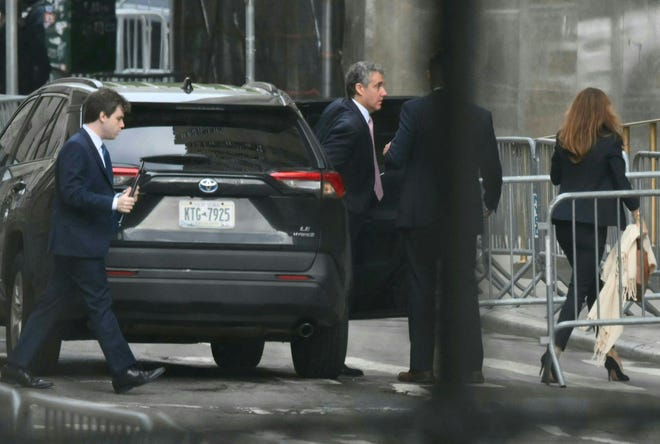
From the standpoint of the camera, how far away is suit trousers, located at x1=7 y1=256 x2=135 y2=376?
7.13 meters

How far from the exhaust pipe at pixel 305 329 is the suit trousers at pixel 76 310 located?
74cm

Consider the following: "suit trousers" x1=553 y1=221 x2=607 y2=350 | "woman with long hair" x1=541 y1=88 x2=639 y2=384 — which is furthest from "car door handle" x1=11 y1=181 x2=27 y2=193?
"suit trousers" x1=553 y1=221 x2=607 y2=350

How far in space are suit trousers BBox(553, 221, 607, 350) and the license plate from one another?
2.14 meters

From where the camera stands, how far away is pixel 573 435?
121 cm

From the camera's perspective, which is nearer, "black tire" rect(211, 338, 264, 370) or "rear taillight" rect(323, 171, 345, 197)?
"rear taillight" rect(323, 171, 345, 197)

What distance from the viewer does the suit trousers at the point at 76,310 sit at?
23.4ft

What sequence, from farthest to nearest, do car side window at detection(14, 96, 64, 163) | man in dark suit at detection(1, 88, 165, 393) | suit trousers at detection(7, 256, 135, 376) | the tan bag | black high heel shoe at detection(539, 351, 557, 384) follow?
the tan bag < car side window at detection(14, 96, 64, 163) < suit trousers at detection(7, 256, 135, 376) < man in dark suit at detection(1, 88, 165, 393) < black high heel shoe at detection(539, 351, 557, 384)

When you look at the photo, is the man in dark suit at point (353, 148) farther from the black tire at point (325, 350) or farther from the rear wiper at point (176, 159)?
the rear wiper at point (176, 159)

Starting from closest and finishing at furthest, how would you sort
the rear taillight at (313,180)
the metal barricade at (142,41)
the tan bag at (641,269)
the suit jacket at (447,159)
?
the suit jacket at (447,159)
the rear taillight at (313,180)
the tan bag at (641,269)
the metal barricade at (142,41)

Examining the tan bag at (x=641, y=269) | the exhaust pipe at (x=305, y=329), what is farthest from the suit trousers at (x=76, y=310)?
the tan bag at (x=641, y=269)

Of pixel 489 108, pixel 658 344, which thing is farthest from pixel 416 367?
pixel 658 344

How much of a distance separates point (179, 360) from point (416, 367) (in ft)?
24.2

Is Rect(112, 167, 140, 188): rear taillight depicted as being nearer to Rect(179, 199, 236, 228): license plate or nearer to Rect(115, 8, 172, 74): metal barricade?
Rect(179, 199, 236, 228): license plate

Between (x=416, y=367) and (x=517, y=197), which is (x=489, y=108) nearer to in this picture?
(x=416, y=367)
